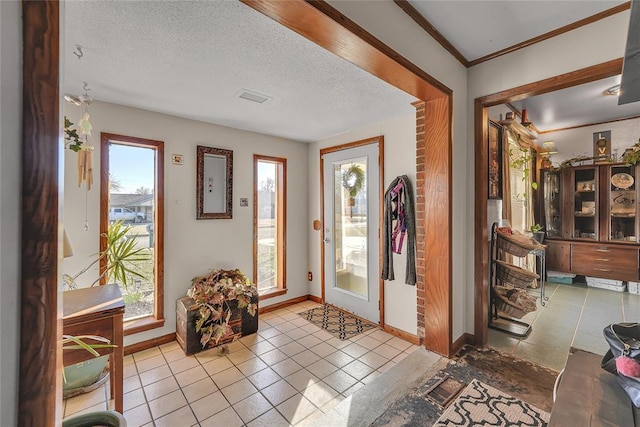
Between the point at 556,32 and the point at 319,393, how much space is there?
10.1 ft

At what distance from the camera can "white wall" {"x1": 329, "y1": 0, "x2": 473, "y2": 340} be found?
168 cm

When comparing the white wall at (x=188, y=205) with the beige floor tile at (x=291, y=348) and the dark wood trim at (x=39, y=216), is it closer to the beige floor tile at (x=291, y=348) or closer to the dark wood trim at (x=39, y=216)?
the beige floor tile at (x=291, y=348)

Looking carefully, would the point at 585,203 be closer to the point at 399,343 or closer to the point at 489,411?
the point at 399,343

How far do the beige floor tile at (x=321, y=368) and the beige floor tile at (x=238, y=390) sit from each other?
0.48 metres

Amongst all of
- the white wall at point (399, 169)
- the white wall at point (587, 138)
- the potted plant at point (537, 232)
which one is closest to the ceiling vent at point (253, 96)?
the white wall at point (399, 169)

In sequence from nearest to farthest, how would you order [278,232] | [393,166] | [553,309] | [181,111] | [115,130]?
[115,130], [181,111], [393,166], [553,309], [278,232]

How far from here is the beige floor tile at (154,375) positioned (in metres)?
2.17

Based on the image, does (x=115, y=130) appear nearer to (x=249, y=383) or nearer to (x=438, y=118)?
(x=249, y=383)

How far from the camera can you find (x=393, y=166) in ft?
9.73

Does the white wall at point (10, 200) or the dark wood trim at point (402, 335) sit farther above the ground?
the white wall at point (10, 200)

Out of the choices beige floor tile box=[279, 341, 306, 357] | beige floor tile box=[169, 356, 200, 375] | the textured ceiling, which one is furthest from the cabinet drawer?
beige floor tile box=[169, 356, 200, 375]

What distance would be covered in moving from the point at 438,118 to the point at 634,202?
3.93m

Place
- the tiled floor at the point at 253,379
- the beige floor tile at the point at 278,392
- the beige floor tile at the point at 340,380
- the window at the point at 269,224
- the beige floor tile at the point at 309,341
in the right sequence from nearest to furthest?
1. the tiled floor at the point at 253,379
2. the beige floor tile at the point at 278,392
3. the beige floor tile at the point at 340,380
4. the beige floor tile at the point at 309,341
5. the window at the point at 269,224

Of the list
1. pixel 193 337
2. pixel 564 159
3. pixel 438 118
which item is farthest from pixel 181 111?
pixel 564 159
